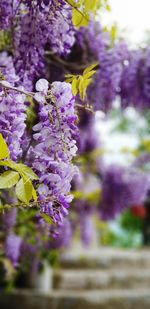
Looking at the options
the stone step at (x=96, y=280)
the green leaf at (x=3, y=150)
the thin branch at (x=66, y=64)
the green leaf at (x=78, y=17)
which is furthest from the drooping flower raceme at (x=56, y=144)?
the stone step at (x=96, y=280)

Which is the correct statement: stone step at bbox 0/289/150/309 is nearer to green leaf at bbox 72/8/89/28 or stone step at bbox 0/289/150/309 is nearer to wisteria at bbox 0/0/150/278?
wisteria at bbox 0/0/150/278

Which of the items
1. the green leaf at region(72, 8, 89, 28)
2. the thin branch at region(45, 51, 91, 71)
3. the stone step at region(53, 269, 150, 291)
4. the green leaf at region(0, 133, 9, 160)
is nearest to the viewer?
the green leaf at region(0, 133, 9, 160)

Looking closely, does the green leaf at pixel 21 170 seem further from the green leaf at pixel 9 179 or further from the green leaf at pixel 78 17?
the green leaf at pixel 78 17

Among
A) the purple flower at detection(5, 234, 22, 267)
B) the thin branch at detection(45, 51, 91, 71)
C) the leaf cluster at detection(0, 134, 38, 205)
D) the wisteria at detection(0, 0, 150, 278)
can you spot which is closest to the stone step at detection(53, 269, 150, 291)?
the wisteria at detection(0, 0, 150, 278)


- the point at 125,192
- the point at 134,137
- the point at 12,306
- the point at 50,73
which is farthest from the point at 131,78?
the point at 134,137

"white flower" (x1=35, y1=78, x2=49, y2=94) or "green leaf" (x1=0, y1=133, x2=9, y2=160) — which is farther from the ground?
"white flower" (x1=35, y1=78, x2=49, y2=94)

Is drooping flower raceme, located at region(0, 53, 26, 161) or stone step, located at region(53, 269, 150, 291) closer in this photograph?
drooping flower raceme, located at region(0, 53, 26, 161)
